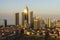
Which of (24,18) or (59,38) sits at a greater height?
(24,18)

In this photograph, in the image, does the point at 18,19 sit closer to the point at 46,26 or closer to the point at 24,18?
the point at 24,18

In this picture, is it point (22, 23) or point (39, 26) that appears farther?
point (39, 26)

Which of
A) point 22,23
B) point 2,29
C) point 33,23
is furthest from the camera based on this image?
point 33,23

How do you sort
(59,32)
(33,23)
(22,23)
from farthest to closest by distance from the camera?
(33,23), (22,23), (59,32)

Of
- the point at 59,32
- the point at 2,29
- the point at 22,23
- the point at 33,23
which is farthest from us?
the point at 33,23

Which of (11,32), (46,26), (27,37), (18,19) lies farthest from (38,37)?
(46,26)

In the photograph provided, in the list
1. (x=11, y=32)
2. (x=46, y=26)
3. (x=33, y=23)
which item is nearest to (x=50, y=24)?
(x=46, y=26)

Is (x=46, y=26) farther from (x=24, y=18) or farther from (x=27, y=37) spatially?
(x=27, y=37)
